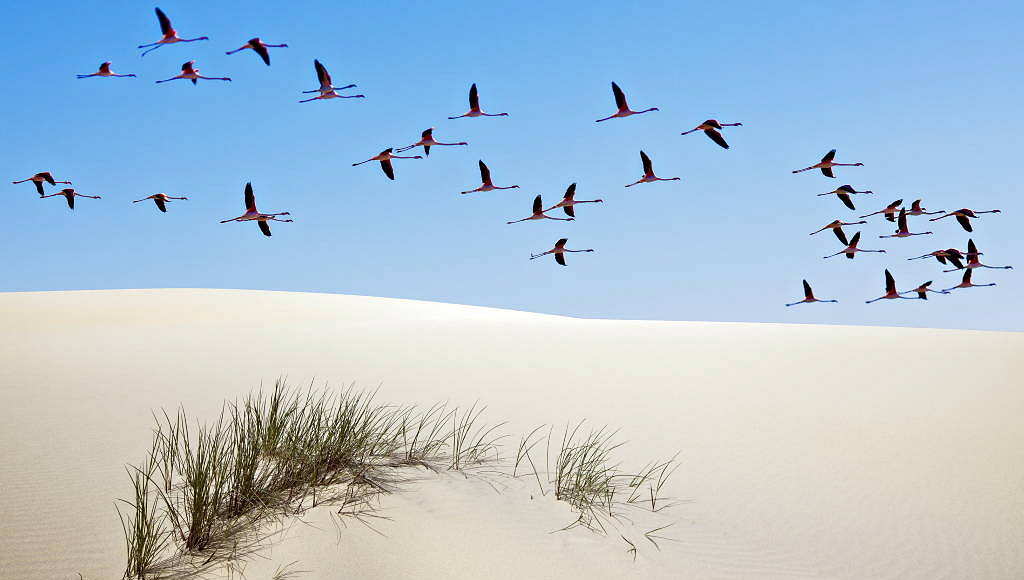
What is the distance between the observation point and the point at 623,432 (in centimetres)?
775

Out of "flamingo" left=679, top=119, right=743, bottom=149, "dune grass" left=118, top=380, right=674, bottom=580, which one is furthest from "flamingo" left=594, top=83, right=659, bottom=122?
"dune grass" left=118, top=380, right=674, bottom=580

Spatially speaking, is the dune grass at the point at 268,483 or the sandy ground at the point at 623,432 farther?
the sandy ground at the point at 623,432

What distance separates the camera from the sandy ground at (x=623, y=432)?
4.47m

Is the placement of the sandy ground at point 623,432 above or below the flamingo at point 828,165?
below

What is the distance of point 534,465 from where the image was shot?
6164 millimetres

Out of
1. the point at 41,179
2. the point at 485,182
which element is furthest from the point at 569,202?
the point at 41,179

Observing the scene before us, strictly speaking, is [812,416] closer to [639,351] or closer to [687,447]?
[687,447]

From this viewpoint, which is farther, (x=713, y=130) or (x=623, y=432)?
(x=623, y=432)

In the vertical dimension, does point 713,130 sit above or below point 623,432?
above

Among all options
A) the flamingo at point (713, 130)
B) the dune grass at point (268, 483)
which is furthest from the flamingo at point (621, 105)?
the dune grass at point (268, 483)

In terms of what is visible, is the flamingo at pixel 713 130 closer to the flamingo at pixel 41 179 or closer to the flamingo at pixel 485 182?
the flamingo at pixel 485 182

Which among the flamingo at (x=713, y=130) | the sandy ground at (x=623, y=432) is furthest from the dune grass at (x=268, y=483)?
the flamingo at (x=713, y=130)

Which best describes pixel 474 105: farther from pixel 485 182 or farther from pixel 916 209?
pixel 916 209

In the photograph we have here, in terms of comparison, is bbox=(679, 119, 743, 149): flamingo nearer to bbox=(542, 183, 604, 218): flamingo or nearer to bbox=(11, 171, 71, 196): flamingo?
bbox=(542, 183, 604, 218): flamingo
